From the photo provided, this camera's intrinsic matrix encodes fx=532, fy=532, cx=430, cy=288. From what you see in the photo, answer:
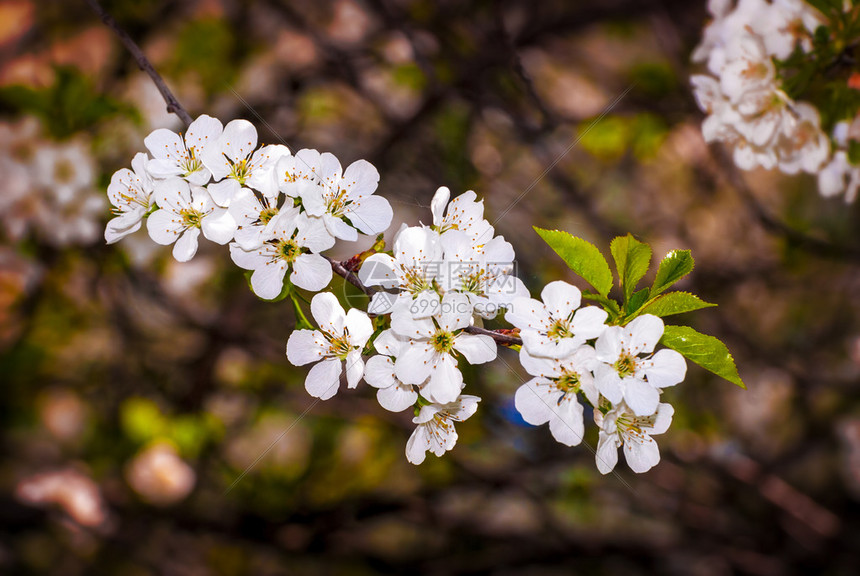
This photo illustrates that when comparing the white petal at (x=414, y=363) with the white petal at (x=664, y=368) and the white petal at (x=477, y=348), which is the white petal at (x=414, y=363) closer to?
the white petal at (x=477, y=348)

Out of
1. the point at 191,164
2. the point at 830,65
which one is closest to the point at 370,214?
the point at 191,164

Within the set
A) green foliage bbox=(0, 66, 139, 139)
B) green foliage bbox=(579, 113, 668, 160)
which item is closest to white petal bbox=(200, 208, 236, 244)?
green foliage bbox=(0, 66, 139, 139)

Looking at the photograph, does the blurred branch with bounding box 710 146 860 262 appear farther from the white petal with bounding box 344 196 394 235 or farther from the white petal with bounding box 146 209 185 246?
the white petal with bounding box 146 209 185 246

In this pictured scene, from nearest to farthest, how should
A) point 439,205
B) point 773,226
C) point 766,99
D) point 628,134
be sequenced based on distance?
point 439,205 → point 766,99 → point 773,226 → point 628,134

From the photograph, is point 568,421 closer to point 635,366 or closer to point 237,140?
point 635,366

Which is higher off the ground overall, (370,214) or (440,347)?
(370,214)

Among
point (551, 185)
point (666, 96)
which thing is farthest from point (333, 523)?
→ point (666, 96)

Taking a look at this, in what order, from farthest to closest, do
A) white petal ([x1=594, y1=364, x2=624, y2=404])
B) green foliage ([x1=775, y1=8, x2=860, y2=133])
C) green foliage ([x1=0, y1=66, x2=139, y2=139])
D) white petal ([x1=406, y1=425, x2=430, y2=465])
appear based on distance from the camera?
1. green foliage ([x1=0, y1=66, x2=139, y2=139])
2. green foliage ([x1=775, y1=8, x2=860, y2=133])
3. white petal ([x1=406, y1=425, x2=430, y2=465])
4. white petal ([x1=594, y1=364, x2=624, y2=404])
